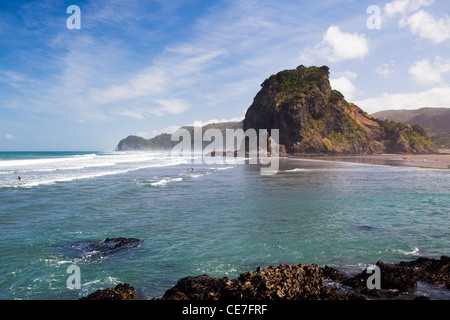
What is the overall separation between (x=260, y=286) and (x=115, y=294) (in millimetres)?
3441

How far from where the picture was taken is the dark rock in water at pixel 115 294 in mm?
6375

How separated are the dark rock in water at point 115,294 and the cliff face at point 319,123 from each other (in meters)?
98.7

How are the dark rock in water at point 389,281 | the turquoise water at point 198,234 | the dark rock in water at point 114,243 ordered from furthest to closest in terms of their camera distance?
1. the dark rock in water at point 114,243
2. the turquoise water at point 198,234
3. the dark rock in water at point 389,281

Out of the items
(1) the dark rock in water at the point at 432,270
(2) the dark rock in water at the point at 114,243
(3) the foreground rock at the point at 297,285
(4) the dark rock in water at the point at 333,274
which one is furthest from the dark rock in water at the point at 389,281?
(2) the dark rock in water at the point at 114,243

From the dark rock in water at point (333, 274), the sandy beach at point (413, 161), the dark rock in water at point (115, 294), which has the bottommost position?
the dark rock in water at point (333, 274)

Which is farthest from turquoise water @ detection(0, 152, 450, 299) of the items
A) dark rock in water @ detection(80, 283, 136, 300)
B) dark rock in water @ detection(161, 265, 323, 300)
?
dark rock in water @ detection(161, 265, 323, 300)

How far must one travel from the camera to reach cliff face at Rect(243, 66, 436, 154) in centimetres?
10400

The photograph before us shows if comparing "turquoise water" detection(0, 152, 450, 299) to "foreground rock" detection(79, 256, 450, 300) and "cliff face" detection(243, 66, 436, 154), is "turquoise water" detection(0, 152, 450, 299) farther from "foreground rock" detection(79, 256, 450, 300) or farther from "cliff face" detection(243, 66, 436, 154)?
"cliff face" detection(243, 66, 436, 154)

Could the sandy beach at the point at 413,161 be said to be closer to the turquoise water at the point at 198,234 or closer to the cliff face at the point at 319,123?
the cliff face at the point at 319,123

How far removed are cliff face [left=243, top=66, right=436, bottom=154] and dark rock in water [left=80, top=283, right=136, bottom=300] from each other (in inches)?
3885

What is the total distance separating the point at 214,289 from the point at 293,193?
1562cm
